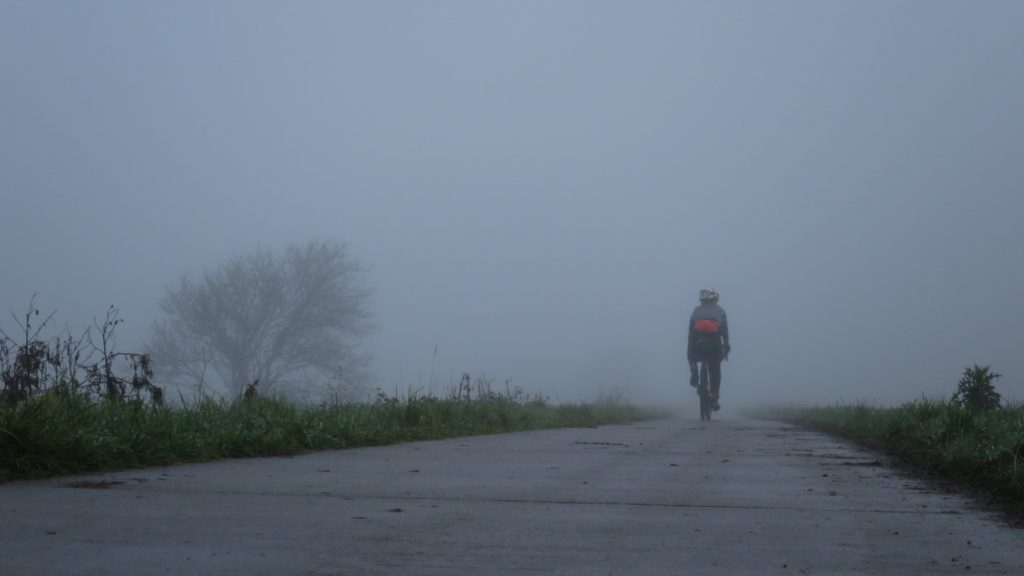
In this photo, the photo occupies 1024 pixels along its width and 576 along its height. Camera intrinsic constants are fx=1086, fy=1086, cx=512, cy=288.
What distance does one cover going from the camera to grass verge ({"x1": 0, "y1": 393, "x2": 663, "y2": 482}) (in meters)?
5.72

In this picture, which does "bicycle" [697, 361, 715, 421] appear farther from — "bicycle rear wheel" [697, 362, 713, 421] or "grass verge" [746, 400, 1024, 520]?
"grass verge" [746, 400, 1024, 520]

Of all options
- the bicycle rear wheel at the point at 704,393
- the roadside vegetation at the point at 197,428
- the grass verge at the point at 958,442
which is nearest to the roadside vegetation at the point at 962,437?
the grass verge at the point at 958,442

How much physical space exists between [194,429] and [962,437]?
5239 mm

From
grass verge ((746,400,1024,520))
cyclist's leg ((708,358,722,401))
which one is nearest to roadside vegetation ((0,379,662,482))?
grass verge ((746,400,1024,520))

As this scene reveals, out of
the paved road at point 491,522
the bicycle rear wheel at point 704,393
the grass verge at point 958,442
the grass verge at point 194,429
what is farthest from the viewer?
the bicycle rear wheel at point 704,393

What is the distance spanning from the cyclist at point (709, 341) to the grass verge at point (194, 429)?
8.59 m

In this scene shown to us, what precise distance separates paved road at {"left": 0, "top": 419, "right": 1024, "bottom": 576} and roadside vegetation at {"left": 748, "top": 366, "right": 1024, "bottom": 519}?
1.13 ft

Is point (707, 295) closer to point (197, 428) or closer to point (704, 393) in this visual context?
point (704, 393)

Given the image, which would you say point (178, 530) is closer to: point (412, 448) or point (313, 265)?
point (412, 448)

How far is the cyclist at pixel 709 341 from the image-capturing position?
65.3 ft

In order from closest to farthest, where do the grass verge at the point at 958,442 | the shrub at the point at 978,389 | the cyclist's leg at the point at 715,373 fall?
the grass verge at the point at 958,442 < the shrub at the point at 978,389 < the cyclist's leg at the point at 715,373

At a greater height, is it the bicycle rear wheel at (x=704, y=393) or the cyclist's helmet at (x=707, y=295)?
the cyclist's helmet at (x=707, y=295)

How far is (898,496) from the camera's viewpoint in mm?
5582

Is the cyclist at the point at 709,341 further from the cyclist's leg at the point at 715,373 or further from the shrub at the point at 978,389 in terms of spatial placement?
the shrub at the point at 978,389
